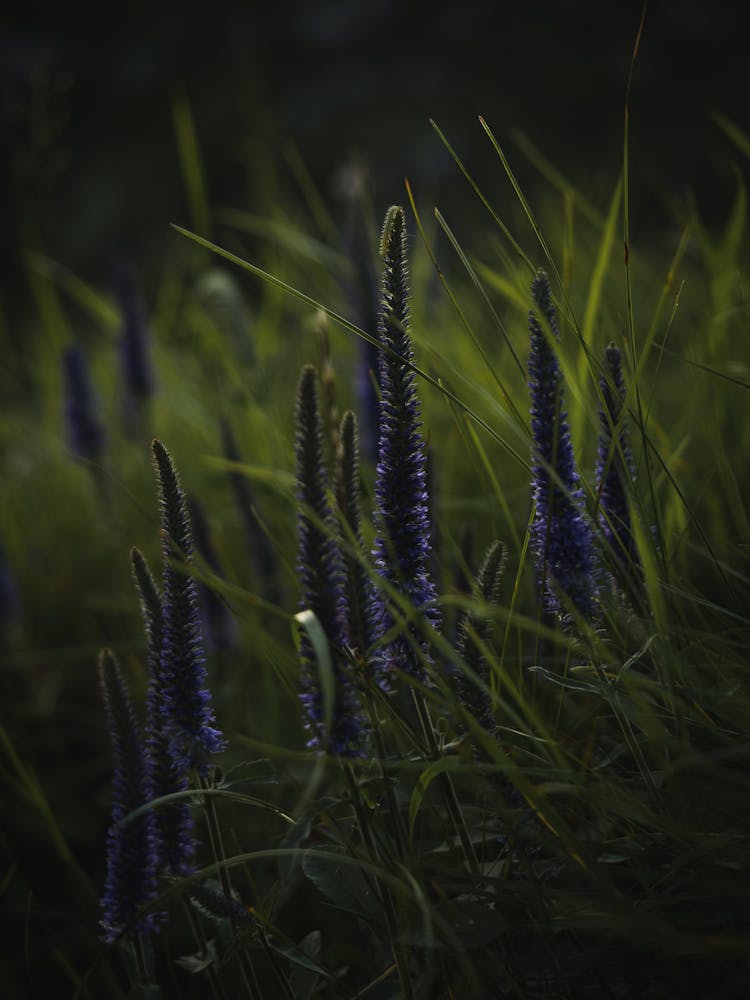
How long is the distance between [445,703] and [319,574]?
6.9 inches

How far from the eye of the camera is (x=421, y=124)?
21.2 ft

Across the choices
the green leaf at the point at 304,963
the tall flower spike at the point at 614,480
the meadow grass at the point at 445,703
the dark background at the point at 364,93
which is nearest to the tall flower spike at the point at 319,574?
the meadow grass at the point at 445,703

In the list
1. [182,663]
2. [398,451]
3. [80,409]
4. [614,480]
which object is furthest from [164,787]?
[80,409]

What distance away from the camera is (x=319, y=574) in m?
0.77

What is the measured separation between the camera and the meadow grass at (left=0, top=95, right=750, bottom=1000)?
800 mm

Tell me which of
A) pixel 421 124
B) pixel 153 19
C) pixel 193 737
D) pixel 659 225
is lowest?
pixel 193 737

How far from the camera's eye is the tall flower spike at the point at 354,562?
75cm

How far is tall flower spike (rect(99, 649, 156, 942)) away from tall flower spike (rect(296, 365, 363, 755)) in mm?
210

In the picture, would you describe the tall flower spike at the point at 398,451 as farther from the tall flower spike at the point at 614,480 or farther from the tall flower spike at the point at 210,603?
the tall flower spike at the point at 210,603

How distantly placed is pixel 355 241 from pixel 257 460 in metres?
0.74

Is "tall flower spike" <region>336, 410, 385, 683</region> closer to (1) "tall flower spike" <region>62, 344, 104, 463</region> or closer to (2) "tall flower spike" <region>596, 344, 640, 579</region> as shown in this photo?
(2) "tall flower spike" <region>596, 344, 640, 579</region>

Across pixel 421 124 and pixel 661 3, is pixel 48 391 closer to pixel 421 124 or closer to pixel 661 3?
pixel 421 124

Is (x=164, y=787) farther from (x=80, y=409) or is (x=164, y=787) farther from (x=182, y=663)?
(x=80, y=409)

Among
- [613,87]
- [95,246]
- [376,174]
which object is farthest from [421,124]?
[95,246]
